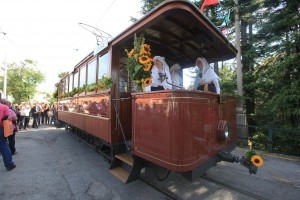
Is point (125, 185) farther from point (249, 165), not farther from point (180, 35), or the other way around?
point (180, 35)

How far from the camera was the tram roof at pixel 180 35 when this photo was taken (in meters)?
3.13

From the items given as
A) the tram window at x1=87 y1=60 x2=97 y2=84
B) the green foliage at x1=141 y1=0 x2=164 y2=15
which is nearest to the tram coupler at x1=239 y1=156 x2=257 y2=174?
the tram window at x1=87 y1=60 x2=97 y2=84

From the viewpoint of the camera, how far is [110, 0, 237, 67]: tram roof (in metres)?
3.13

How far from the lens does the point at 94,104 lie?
5.57 meters

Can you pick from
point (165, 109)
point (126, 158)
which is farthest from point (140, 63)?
point (126, 158)

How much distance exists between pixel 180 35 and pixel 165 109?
2157 mm

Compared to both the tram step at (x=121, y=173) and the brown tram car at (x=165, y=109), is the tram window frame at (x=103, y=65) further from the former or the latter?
the tram step at (x=121, y=173)

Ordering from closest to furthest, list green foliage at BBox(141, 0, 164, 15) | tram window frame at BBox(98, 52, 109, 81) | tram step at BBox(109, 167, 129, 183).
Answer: tram step at BBox(109, 167, 129, 183) → tram window frame at BBox(98, 52, 109, 81) → green foliage at BBox(141, 0, 164, 15)

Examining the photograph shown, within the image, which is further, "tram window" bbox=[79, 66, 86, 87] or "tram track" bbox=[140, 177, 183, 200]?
"tram window" bbox=[79, 66, 86, 87]

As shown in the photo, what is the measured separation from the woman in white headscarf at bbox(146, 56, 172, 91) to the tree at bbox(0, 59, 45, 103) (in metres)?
37.8

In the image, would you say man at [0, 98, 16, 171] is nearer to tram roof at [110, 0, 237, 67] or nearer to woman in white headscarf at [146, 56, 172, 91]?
tram roof at [110, 0, 237, 67]

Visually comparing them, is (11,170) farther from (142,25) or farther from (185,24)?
(185,24)

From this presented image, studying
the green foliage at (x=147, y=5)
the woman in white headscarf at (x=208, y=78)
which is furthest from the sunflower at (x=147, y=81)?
the green foliage at (x=147, y=5)

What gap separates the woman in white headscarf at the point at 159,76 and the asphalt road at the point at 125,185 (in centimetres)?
188
